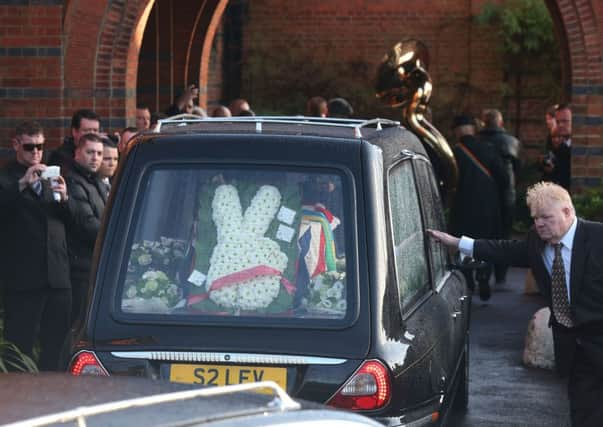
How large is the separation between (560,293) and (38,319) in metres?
3.39

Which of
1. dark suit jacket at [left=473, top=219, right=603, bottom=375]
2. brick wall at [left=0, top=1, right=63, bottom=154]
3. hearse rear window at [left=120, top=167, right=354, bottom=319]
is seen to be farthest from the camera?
brick wall at [left=0, top=1, right=63, bottom=154]

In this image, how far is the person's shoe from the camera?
13.1m

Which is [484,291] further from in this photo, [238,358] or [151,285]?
[238,358]

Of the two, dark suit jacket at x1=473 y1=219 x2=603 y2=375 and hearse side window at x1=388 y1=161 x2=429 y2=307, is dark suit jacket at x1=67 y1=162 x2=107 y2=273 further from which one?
dark suit jacket at x1=473 y1=219 x2=603 y2=375

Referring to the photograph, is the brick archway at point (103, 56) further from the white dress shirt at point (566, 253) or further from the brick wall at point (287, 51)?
the white dress shirt at point (566, 253)

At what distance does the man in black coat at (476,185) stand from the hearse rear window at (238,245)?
8.56 m

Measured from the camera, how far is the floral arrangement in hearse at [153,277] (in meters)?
5.05

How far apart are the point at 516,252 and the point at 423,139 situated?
7260 millimetres

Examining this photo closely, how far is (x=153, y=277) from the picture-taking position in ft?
16.7

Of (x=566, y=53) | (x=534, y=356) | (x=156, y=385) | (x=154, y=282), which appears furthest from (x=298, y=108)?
(x=156, y=385)

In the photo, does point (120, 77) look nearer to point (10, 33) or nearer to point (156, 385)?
point (10, 33)

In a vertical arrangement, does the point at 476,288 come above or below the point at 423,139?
below

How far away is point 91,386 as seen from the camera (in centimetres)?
292

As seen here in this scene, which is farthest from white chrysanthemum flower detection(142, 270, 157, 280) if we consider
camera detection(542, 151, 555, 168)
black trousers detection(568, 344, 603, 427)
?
camera detection(542, 151, 555, 168)
